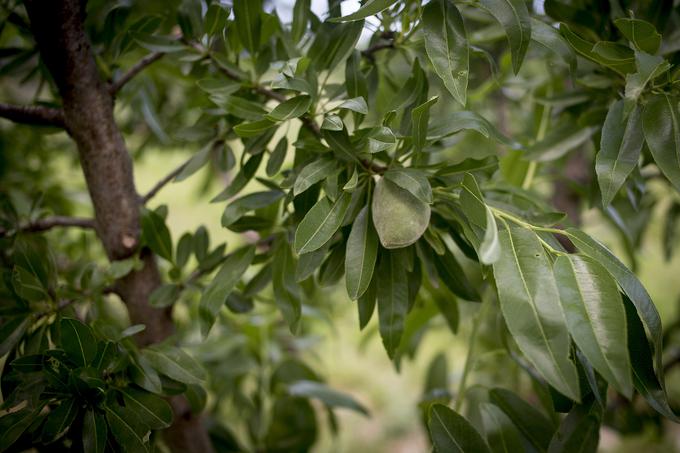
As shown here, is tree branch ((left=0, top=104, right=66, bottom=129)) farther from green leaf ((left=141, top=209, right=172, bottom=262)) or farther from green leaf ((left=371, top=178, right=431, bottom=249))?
green leaf ((left=371, top=178, right=431, bottom=249))

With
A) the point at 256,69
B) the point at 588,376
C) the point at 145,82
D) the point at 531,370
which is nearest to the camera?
the point at 588,376

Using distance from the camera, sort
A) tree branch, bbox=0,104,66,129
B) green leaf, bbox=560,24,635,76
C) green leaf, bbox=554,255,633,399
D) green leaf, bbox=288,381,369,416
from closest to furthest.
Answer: green leaf, bbox=554,255,633,399 → green leaf, bbox=560,24,635,76 → tree branch, bbox=0,104,66,129 → green leaf, bbox=288,381,369,416

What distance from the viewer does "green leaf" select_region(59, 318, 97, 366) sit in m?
0.43

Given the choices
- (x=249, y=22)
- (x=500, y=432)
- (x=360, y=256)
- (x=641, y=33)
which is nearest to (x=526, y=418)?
(x=500, y=432)

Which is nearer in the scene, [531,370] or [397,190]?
[397,190]

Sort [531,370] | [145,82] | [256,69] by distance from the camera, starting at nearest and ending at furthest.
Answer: [256,69], [531,370], [145,82]

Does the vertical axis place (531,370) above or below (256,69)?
below

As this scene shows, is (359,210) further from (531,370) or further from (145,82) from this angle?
(145,82)

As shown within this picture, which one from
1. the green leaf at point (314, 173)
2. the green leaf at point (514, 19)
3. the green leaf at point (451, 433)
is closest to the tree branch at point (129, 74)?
the green leaf at point (314, 173)

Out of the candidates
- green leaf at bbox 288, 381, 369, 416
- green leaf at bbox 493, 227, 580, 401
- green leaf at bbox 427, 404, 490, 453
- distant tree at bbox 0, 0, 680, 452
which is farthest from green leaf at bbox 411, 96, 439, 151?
green leaf at bbox 288, 381, 369, 416

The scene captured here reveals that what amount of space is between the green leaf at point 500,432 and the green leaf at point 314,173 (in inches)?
11.5

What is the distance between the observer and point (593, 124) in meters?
0.59

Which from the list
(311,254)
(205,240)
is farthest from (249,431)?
(311,254)

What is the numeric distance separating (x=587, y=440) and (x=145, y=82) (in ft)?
2.51
